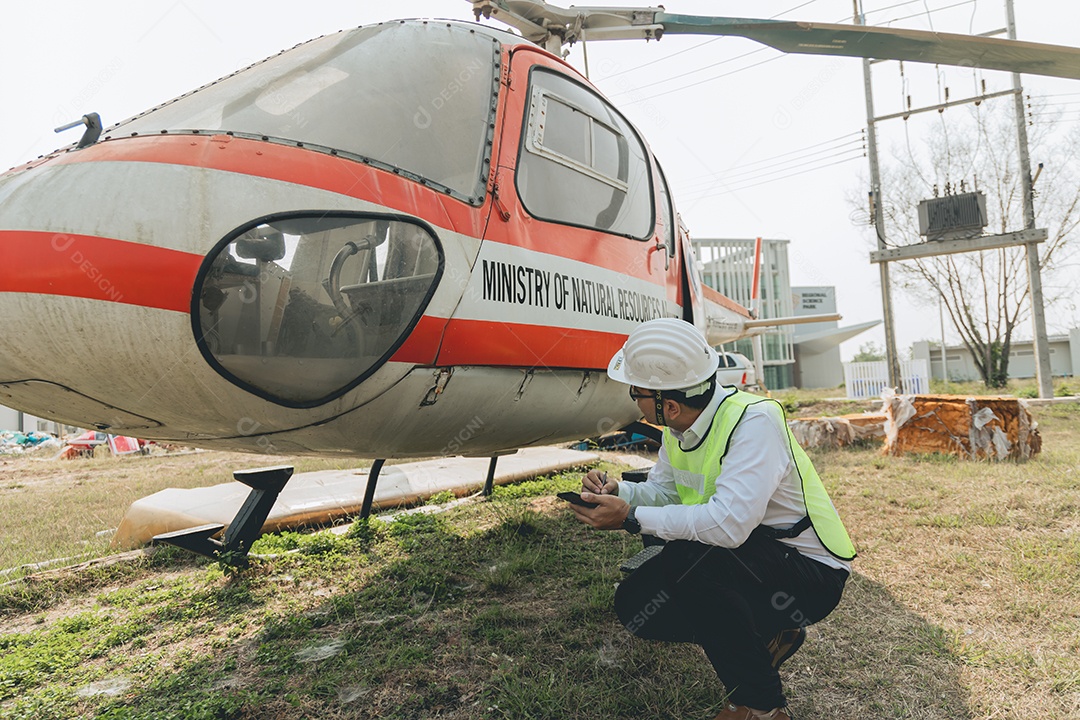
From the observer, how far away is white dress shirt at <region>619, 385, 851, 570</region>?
2.00m

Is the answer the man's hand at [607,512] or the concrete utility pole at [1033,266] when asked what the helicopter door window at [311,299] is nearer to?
the man's hand at [607,512]

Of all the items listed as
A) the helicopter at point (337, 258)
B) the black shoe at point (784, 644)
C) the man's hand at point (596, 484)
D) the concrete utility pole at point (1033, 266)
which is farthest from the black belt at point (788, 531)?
the concrete utility pole at point (1033, 266)

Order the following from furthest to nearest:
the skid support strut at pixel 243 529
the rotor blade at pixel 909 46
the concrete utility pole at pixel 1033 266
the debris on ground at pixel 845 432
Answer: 1. the concrete utility pole at pixel 1033 266
2. the debris on ground at pixel 845 432
3. the rotor blade at pixel 909 46
4. the skid support strut at pixel 243 529

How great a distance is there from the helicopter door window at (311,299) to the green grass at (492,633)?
1.16 meters

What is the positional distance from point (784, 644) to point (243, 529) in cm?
290

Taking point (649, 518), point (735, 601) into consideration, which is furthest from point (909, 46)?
point (735, 601)

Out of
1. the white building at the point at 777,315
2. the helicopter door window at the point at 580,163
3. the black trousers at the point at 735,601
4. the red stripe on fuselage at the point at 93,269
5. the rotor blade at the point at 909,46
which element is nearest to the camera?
the red stripe on fuselage at the point at 93,269

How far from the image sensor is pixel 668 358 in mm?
2227

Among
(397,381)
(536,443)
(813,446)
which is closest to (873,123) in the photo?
(813,446)

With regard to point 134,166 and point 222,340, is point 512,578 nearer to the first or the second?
point 222,340

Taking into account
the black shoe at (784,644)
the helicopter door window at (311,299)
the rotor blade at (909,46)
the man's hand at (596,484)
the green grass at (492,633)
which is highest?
the rotor blade at (909,46)

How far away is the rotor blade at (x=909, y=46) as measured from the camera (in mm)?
4059

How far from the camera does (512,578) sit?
349cm

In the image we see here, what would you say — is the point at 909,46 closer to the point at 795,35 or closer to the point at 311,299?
the point at 795,35
